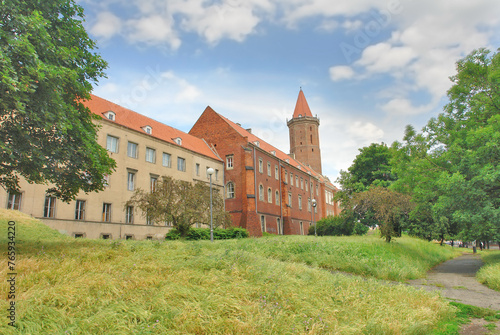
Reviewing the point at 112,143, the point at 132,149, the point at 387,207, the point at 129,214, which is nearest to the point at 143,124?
the point at 132,149

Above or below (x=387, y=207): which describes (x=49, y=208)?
above

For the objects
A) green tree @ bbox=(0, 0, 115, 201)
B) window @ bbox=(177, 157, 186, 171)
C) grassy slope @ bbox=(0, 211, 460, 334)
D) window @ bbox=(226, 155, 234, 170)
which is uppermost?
window @ bbox=(226, 155, 234, 170)

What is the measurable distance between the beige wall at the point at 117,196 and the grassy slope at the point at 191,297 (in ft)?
47.9

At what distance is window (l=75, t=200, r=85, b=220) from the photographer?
2570 centimetres

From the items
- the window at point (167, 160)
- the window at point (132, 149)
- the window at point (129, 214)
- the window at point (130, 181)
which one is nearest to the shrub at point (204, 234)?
the window at point (129, 214)

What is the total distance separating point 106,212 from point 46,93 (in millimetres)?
20382

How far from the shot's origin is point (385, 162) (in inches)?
1860

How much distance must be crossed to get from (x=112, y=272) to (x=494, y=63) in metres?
23.7

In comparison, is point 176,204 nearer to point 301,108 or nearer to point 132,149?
point 132,149

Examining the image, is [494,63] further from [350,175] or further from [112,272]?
[350,175]

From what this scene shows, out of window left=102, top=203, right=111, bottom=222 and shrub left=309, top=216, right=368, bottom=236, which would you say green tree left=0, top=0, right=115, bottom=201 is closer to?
window left=102, top=203, right=111, bottom=222

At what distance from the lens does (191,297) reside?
7.31 meters

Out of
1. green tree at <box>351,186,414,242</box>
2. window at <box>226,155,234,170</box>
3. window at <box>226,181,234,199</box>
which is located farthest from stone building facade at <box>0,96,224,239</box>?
green tree at <box>351,186,414,242</box>

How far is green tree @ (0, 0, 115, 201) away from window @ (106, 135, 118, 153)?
56.1 ft
